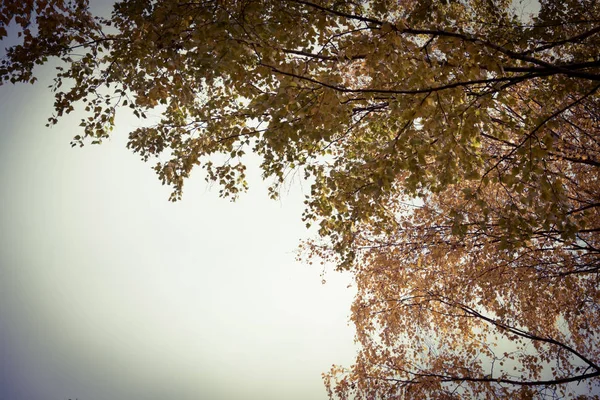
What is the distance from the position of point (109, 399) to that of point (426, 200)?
222873mm

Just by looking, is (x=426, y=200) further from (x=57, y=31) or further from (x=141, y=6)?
(x=57, y=31)

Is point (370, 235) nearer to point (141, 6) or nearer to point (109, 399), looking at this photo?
point (141, 6)

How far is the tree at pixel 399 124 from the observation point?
2635mm

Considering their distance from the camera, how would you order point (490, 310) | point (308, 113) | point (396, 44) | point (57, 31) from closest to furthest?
1. point (396, 44)
2. point (308, 113)
3. point (57, 31)
4. point (490, 310)

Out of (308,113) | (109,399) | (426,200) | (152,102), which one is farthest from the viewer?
(109,399)

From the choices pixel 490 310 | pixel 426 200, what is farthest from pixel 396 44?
pixel 490 310

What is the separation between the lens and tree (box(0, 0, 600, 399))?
2.63m

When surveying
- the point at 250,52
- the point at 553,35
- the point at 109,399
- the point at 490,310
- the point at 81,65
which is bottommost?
the point at 109,399

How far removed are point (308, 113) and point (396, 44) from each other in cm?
91

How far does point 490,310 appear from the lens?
6762 mm

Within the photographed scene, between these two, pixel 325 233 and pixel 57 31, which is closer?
pixel 57 31

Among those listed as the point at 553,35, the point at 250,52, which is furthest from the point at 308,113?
the point at 553,35

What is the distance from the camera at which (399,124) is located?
13.9 ft

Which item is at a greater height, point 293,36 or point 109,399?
point 293,36
